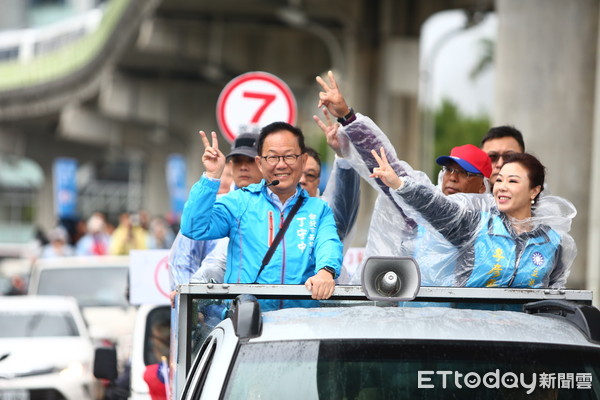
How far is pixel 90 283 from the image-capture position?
15180mm

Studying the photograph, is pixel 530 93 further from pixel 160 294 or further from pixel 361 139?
pixel 361 139

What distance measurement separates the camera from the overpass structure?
1562 centimetres

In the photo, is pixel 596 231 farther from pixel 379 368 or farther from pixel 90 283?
pixel 379 368

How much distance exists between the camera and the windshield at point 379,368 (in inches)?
166

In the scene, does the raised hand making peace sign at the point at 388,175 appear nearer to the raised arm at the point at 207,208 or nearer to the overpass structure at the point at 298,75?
the raised arm at the point at 207,208

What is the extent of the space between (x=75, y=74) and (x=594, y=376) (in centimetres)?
4659

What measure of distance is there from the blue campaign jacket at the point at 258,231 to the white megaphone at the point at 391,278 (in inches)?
32.0

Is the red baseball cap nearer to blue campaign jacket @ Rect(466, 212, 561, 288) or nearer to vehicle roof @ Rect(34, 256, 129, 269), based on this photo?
Answer: blue campaign jacket @ Rect(466, 212, 561, 288)

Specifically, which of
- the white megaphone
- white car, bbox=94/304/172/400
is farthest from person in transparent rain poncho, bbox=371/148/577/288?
white car, bbox=94/304/172/400

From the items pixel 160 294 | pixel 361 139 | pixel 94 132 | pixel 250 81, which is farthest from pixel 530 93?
pixel 94 132

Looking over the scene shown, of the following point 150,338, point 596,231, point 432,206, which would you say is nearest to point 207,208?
point 432,206

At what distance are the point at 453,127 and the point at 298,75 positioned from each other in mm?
62243

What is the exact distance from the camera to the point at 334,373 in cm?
423

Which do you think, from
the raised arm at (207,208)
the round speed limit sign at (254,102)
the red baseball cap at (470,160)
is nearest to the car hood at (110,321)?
the round speed limit sign at (254,102)
